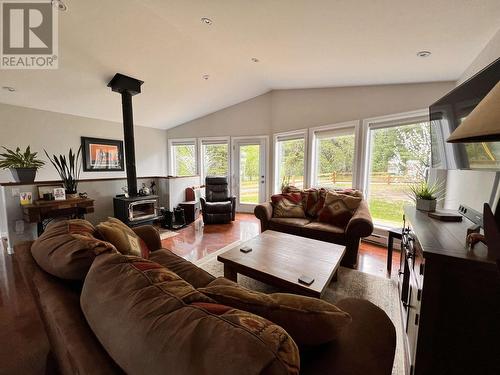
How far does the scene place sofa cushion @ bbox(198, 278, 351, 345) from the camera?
649 millimetres

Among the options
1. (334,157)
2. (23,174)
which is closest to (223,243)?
(334,157)

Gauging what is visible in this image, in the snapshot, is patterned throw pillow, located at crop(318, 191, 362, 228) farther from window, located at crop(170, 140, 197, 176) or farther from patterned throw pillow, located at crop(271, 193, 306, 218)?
window, located at crop(170, 140, 197, 176)

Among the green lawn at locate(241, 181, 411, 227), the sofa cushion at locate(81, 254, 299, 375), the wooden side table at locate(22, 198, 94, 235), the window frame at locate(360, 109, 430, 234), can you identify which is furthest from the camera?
the green lawn at locate(241, 181, 411, 227)

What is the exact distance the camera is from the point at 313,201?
10.7 feet

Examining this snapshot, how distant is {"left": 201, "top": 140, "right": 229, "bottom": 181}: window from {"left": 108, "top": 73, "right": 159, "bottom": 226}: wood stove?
7.16 feet

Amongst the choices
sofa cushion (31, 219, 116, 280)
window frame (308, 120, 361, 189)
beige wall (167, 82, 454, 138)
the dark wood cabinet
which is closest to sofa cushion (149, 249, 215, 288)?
sofa cushion (31, 219, 116, 280)

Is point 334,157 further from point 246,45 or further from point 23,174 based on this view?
point 23,174

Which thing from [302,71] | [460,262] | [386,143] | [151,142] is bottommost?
[460,262]

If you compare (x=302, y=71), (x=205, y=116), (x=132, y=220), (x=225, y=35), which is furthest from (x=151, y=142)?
(x=302, y=71)

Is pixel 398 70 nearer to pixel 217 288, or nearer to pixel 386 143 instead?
pixel 386 143

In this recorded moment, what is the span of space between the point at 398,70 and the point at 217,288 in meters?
3.31

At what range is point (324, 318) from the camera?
0.66 m

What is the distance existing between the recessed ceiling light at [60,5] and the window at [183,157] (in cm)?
374

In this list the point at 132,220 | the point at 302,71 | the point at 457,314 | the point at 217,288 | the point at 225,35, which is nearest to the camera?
the point at 217,288
